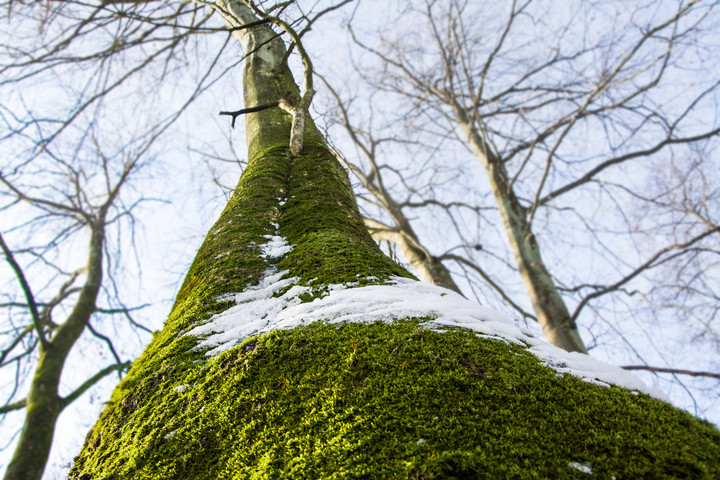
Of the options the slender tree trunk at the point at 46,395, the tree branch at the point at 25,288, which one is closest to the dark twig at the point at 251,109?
the slender tree trunk at the point at 46,395

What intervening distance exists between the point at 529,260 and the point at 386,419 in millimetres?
5338

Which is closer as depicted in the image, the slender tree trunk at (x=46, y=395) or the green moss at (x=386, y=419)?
the green moss at (x=386, y=419)

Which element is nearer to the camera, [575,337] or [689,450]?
[689,450]

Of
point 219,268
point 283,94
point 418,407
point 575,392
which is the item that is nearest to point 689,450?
point 575,392

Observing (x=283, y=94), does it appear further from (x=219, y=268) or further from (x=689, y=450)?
(x=689, y=450)

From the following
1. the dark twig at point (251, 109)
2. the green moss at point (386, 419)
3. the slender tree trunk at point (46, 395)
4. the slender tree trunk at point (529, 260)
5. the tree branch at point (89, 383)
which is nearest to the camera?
the green moss at point (386, 419)

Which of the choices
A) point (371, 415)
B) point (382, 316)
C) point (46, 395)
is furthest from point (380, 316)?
point (46, 395)

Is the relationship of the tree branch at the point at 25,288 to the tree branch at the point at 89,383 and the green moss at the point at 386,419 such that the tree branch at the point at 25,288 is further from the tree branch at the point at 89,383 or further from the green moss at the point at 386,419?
the green moss at the point at 386,419

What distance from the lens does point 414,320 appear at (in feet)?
4.59

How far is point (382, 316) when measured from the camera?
4.70 feet

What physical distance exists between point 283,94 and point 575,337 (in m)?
4.60

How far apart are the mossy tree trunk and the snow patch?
67 millimetres

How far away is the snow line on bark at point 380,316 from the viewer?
1267 millimetres

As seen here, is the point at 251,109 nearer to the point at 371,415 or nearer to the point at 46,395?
the point at 371,415
